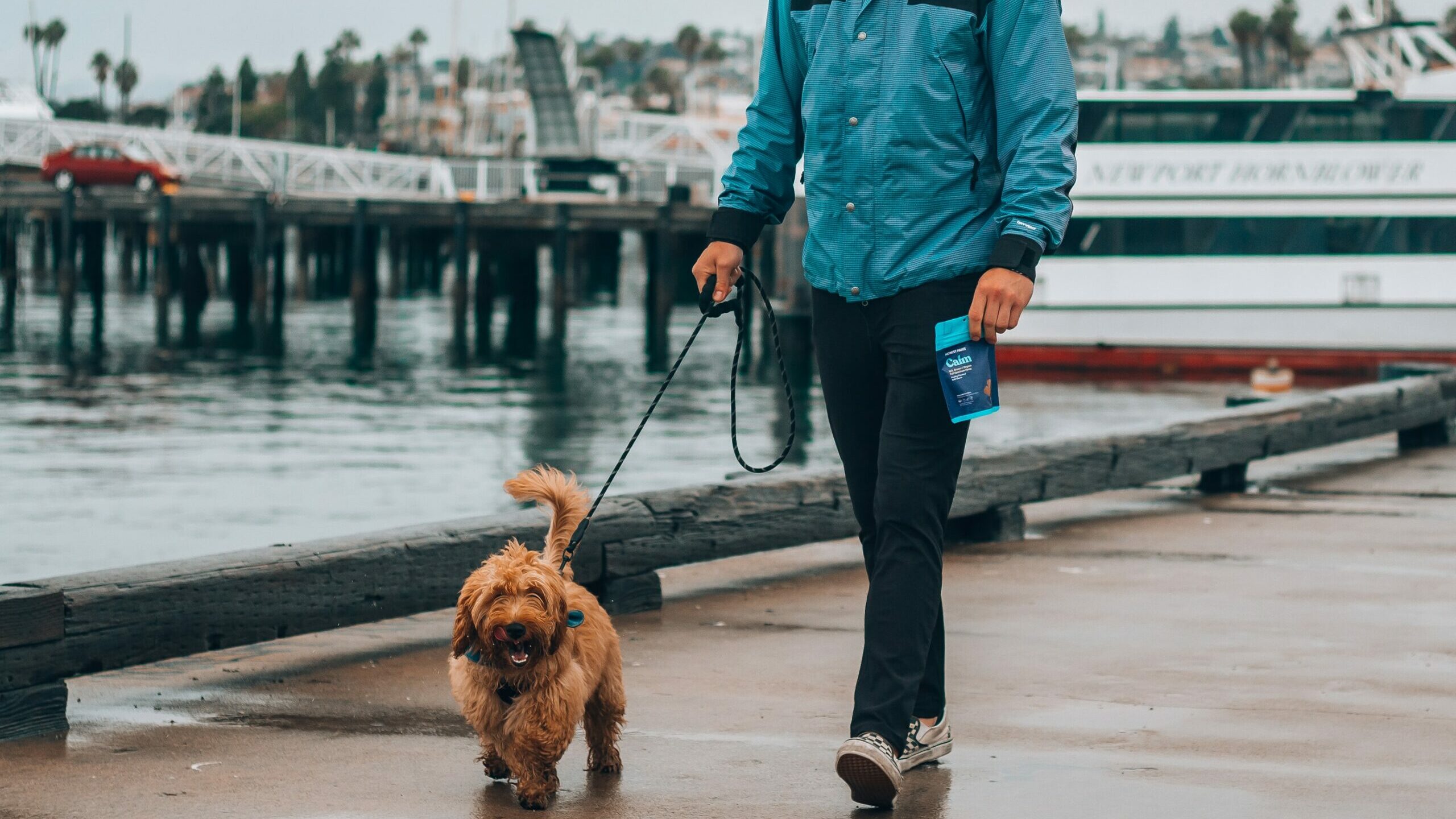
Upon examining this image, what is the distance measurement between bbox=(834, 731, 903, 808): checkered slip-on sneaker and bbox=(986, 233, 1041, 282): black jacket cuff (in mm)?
983

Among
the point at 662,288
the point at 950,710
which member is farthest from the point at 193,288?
the point at 950,710

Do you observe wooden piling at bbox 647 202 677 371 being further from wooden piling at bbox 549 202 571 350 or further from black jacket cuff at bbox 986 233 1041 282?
black jacket cuff at bbox 986 233 1041 282

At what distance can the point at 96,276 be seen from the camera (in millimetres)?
47000

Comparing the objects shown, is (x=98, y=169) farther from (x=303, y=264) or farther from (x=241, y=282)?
(x=303, y=264)

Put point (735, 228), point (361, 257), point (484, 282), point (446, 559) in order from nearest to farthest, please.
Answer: point (735, 228), point (446, 559), point (361, 257), point (484, 282)

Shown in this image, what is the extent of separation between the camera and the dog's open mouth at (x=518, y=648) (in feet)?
12.1

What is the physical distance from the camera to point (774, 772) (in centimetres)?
401

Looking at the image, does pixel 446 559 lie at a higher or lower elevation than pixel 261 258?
higher

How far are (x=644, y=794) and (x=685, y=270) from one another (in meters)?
64.3

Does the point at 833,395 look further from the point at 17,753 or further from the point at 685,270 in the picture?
the point at 685,270

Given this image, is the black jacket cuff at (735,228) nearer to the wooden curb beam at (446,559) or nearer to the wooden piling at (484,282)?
the wooden curb beam at (446,559)

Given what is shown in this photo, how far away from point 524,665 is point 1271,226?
2533 cm

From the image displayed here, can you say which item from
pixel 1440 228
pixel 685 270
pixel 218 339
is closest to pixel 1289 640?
pixel 1440 228

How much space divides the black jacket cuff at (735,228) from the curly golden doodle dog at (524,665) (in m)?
0.72
